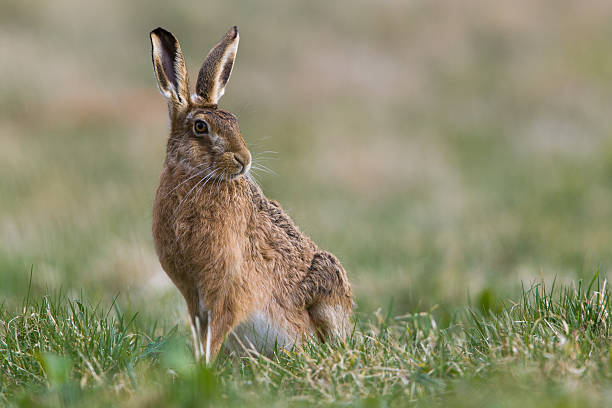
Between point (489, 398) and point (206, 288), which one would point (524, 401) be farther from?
point (206, 288)

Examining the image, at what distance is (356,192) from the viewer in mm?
12359

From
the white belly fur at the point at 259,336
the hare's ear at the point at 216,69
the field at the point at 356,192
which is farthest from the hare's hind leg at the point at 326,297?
the hare's ear at the point at 216,69

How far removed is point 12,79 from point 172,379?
1221 cm

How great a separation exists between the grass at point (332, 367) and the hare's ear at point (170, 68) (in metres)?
1.34

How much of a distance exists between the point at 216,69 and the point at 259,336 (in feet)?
5.29

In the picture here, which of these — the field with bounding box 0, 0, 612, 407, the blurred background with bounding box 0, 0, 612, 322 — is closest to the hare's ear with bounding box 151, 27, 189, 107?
the field with bounding box 0, 0, 612, 407

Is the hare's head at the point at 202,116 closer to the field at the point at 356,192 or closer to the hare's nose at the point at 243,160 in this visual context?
the hare's nose at the point at 243,160

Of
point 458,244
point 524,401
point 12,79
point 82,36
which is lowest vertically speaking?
point 458,244

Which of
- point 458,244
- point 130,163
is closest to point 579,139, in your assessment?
point 458,244

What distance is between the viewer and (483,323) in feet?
13.6

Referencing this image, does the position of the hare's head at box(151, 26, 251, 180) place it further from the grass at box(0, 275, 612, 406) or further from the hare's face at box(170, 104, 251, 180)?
the grass at box(0, 275, 612, 406)

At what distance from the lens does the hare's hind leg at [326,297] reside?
4688 mm

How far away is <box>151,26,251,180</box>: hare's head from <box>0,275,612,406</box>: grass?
3.32 ft

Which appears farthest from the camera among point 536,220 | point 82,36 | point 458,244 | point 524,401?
point 82,36
